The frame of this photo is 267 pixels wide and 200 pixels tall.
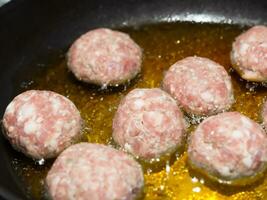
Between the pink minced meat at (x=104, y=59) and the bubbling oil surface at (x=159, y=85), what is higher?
the pink minced meat at (x=104, y=59)

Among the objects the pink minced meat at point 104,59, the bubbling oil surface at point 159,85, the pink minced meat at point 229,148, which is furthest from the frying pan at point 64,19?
the pink minced meat at point 229,148

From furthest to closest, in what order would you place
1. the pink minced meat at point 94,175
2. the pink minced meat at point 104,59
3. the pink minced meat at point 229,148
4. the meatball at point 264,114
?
the pink minced meat at point 104,59 < the meatball at point 264,114 < the pink minced meat at point 229,148 < the pink minced meat at point 94,175

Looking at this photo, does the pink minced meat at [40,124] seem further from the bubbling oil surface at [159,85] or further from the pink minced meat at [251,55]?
the pink minced meat at [251,55]

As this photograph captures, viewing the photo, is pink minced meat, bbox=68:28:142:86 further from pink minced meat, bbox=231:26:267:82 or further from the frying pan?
pink minced meat, bbox=231:26:267:82

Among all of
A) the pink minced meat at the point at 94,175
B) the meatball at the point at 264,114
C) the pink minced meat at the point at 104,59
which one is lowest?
the meatball at the point at 264,114

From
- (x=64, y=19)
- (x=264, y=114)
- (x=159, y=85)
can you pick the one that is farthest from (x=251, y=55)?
(x=64, y=19)

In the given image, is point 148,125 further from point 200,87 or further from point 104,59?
point 104,59

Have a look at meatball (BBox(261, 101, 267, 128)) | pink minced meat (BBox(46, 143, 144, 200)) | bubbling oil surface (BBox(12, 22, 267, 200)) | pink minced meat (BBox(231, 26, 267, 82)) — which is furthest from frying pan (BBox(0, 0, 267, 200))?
meatball (BBox(261, 101, 267, 128))
